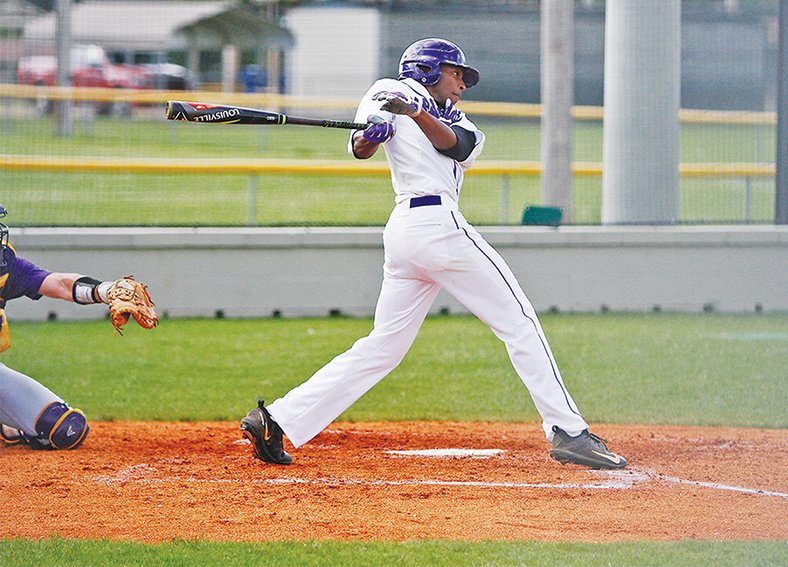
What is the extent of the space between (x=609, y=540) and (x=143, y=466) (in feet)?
8.10

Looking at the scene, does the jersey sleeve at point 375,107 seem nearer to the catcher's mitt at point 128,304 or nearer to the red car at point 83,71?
the catcher's mitt at point 128,304

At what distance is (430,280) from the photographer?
19.1ft

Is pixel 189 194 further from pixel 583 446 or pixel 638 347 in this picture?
pixel 583 446

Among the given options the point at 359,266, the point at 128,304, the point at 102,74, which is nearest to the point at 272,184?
the point at 102,74

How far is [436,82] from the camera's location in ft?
19.1

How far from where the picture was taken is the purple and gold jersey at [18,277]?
5.88m

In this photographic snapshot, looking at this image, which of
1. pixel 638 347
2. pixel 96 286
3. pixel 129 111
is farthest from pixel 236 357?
pixel 129 111

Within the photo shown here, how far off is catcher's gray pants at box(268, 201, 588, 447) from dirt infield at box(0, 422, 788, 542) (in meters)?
0.33

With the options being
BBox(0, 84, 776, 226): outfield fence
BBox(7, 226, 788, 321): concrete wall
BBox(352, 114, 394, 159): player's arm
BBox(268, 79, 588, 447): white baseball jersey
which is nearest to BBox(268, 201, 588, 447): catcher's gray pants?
BBox(268, 79, 588, 447): white baseball jersey

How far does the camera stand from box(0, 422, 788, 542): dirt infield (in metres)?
4.91

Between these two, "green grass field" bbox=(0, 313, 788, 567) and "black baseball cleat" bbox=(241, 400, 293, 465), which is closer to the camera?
"black baseball cleat" bbox=(241, 400, 293, 465)

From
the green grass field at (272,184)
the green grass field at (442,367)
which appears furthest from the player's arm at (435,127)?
the green grass field at (272,184)

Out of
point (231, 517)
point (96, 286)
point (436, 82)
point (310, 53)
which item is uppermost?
point (310, 53)

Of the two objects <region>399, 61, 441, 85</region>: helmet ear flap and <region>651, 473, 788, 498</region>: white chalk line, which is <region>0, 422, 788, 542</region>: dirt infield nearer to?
<region>651, 473, 788, 498</region>: white chalk line
